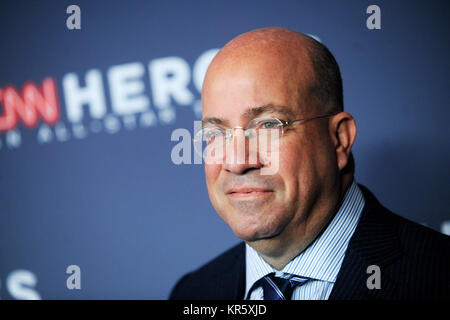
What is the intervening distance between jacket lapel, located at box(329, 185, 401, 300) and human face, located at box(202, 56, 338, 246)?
0.13 meters

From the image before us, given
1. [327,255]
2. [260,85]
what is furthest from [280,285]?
[260,85]

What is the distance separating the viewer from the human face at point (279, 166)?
45.9 inches

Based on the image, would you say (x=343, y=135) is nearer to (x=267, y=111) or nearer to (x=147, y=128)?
(x=267, y=111)

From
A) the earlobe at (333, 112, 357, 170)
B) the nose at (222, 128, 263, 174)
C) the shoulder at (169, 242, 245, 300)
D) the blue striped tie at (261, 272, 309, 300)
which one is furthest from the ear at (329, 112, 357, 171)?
the shoulder at (169, 242, 245, 300)

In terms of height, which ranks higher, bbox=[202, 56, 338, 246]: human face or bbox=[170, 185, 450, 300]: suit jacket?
bbox=[202, 56, 338, 246]: human face

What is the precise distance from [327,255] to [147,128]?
1.26m

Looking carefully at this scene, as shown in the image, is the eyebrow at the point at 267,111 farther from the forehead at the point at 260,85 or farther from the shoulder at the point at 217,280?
the shoulder at the point at 217,280

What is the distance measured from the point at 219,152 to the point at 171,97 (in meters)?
0.95

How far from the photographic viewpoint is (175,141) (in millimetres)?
2172

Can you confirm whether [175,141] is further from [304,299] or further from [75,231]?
[304,299]

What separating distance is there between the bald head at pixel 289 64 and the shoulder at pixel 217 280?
0.67 meters

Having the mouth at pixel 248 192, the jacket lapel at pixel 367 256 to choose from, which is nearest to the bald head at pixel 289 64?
the mouth at pixel 248 192

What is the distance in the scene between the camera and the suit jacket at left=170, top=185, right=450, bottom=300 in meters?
1.11

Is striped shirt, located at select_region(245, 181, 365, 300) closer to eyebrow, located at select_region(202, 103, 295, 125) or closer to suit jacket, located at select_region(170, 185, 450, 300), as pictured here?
suit jacket, located at select_region(170, 185, 450, 300)
